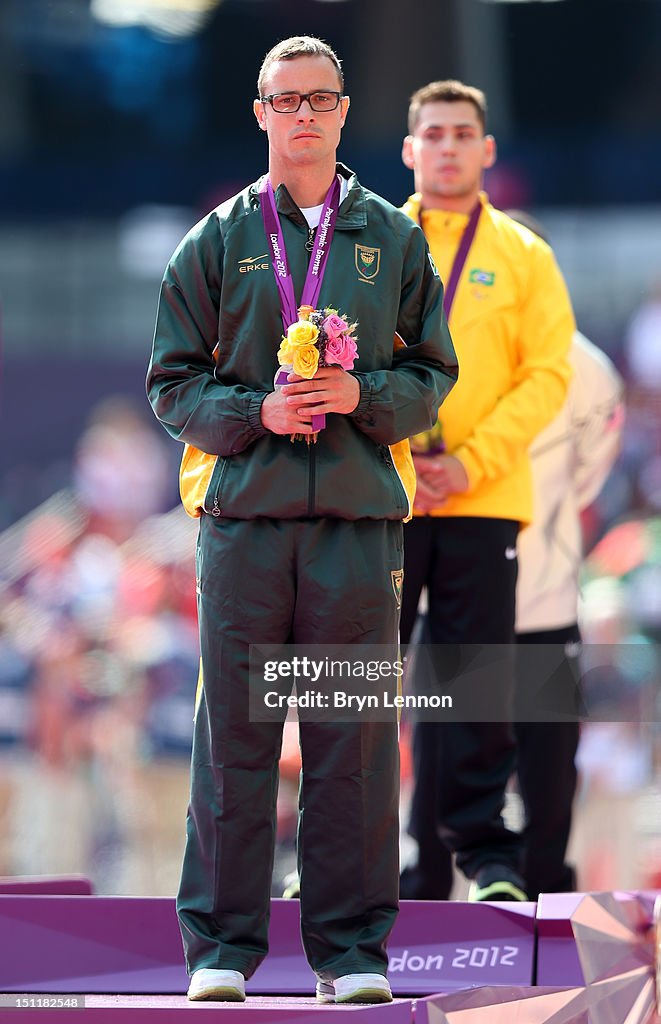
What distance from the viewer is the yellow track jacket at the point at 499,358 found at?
3.73 m

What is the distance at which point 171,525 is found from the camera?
10336 mm

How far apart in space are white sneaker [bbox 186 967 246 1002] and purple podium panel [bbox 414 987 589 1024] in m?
0.31

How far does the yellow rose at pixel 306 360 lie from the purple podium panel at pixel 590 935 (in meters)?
1.11

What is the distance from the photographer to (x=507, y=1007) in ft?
9.14

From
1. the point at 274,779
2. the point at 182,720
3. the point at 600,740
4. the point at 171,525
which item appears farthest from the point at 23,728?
the point at 274,779

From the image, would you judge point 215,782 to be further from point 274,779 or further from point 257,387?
point 257,387

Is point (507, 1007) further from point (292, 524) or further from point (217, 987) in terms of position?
point (292, 524)

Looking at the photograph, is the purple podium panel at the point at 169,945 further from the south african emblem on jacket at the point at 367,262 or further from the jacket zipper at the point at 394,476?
the south african emblem on jacket at the point at 367,262

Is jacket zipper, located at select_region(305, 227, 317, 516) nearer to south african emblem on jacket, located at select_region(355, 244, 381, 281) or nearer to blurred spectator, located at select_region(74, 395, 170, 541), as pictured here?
south african emblem on jacket, located at select_region(355, 244, 381, 281)

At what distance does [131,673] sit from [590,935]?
21.9ft

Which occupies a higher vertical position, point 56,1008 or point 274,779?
point 274,779

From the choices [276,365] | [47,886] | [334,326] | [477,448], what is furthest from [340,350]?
[47,886]

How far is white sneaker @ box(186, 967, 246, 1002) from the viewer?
2779 millimetres

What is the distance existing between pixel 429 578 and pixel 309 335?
112 cm
